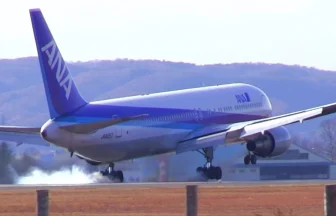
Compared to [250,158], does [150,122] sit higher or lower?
higher

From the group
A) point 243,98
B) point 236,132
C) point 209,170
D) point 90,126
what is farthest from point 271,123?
point 90,126

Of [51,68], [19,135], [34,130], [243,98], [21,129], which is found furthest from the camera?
[243,98]

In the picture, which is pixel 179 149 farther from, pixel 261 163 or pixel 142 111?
pixel 261 163

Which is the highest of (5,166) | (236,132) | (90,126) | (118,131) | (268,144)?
(236,132)

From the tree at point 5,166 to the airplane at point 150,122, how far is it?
1.02 m

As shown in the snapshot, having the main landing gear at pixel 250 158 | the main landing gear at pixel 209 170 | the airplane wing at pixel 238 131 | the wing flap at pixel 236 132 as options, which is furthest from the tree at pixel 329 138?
the main landing gear at pixel 209 170

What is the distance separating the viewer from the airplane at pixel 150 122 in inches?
2083

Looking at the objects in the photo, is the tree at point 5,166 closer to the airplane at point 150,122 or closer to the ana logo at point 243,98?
the airplane at point 150,122

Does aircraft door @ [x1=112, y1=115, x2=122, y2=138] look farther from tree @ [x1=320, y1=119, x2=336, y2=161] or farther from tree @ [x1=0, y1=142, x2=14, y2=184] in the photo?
tree @ [x1=320, y1=119, x2=336, y2=161]

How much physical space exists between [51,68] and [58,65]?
0.45 metres

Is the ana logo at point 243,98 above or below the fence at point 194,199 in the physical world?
above

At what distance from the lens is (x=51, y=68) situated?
173 feet

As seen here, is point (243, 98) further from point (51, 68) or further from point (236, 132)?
point (51, 68)

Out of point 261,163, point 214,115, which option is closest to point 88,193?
point 214,115
